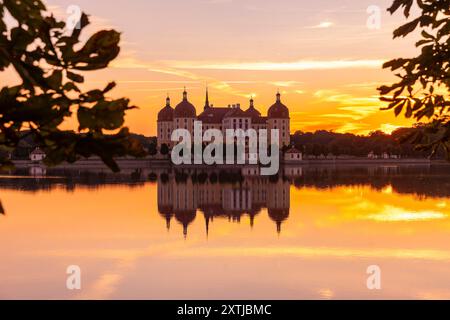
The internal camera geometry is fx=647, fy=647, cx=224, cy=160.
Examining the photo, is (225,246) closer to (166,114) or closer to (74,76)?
(74,76)

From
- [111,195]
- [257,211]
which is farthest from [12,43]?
[111,195]

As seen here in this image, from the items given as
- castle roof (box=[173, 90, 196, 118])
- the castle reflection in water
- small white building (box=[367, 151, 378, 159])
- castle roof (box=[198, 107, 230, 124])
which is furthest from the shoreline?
the castle reflection in water

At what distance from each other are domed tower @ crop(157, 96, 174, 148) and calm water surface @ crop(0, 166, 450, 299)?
108511 mm

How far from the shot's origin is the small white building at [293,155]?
140m

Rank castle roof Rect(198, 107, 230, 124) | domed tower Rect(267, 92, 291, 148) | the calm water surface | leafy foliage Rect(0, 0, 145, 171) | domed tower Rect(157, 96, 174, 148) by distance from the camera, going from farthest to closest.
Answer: domed tower Rect(157, 96, 174, 148) < domed tower Rect(267, 92, 291, 148) < castle roof Rect(198, 107, 230, 124) < the calm water surface < leafy foliage Rect(0, 0, 145, 171)

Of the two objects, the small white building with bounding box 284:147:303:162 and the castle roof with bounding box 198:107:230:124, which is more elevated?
the castle roof with bounding box 198:107:230:124

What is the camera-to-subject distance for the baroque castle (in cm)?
15750

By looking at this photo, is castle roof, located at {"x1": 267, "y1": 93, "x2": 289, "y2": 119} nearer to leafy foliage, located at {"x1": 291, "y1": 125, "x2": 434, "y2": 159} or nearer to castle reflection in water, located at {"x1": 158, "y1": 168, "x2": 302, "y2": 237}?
leafy foliage, located at {"x1": 291, "y1": 125, "x2": 434, "y2": 159}

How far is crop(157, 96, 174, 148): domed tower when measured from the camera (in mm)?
162625

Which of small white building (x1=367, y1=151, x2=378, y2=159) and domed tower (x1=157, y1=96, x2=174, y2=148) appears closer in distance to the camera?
small white building (x1=367, y1=151, x2=378, y2=159)

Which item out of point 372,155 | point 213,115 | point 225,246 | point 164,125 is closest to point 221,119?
point 213,115

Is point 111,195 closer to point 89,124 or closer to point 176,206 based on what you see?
point 176,206

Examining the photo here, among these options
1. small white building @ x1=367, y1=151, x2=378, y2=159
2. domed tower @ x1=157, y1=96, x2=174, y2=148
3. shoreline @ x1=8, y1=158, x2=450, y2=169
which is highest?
domed tower @ x1=157, y1=96, x2=174, y2=148

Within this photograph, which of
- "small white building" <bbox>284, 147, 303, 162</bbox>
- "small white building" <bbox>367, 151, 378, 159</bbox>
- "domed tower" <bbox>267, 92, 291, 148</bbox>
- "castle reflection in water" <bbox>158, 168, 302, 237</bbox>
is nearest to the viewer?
"castle reflection in water" <bbox>158, 168, 302, 237</bbox>
